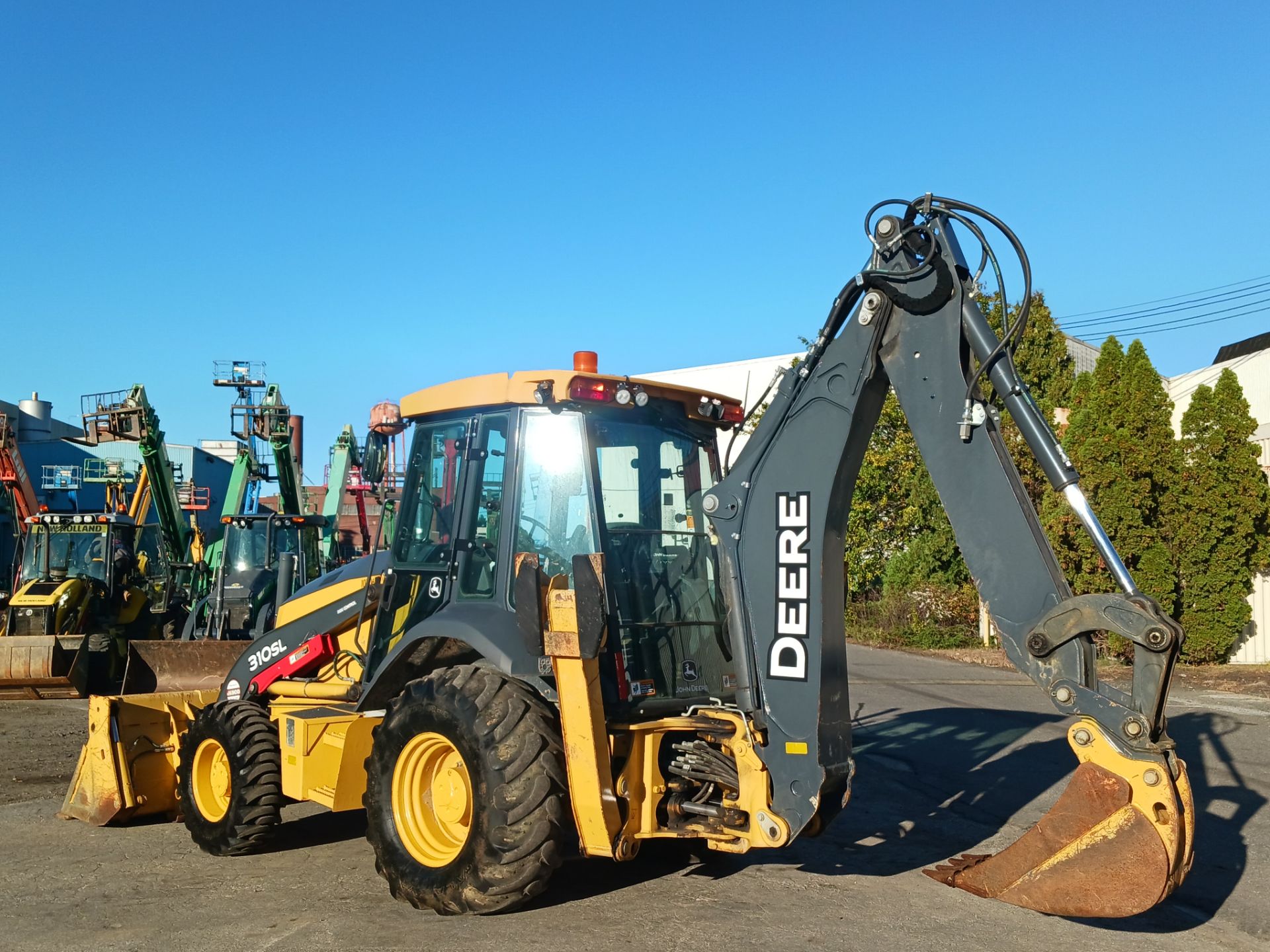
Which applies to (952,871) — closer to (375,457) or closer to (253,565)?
(375,457)

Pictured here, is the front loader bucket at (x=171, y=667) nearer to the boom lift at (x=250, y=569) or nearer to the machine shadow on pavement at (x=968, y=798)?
the boom lift at (x=250, y=569)

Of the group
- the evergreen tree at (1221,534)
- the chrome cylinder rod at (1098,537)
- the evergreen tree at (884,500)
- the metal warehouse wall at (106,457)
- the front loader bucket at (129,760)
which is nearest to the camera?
the chrome cylinder rod at (1098,537)

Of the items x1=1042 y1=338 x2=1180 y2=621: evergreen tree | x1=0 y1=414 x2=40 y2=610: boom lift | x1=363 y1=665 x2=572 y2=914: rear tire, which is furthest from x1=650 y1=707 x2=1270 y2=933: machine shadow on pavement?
x1=0 y1=414 x2=40 y2=610: boom lift

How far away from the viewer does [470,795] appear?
17.7 ft

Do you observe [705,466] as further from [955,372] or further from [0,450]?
[0,450]

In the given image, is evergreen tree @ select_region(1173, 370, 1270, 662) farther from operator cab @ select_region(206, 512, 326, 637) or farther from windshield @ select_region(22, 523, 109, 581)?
windshield @ select_region(22, 523, 109, 581)

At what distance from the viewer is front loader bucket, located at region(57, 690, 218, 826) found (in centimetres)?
754

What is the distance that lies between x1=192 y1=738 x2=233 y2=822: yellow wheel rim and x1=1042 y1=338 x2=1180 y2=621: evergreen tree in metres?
14.1

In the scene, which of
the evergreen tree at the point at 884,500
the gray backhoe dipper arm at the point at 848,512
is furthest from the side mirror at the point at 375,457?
the evergreen tree at the point at 884,500

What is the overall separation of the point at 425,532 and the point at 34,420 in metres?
51.5

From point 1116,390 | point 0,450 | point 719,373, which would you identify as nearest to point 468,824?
point 1116,390

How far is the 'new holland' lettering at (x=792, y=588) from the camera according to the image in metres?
5.32

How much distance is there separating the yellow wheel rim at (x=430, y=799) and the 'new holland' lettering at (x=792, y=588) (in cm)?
165

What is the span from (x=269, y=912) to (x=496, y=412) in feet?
9.07
